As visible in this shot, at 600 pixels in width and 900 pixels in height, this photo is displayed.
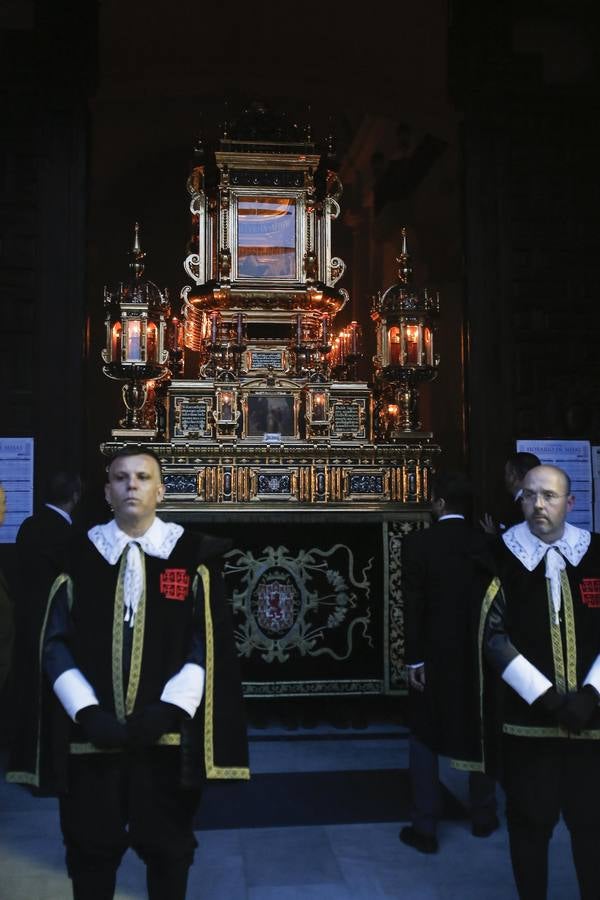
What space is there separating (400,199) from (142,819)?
9398 millimetres

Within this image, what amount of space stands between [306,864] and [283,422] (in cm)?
311

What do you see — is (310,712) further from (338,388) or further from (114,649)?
(114,649)

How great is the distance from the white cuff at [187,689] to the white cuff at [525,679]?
2.99 ft

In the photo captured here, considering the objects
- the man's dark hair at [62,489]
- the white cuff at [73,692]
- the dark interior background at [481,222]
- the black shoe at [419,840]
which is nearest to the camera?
the white cuff at [73,692]

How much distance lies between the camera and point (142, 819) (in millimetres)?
2521

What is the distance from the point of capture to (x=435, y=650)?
390cm

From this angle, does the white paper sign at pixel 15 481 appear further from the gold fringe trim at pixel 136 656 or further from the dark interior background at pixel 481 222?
the gold fringe trim at pixel 136 656

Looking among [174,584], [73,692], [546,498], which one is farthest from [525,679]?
[73,692]

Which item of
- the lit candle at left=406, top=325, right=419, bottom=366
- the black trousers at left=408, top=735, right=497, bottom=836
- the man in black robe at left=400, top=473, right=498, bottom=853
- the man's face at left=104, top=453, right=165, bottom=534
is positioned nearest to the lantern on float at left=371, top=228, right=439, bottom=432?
the lit candle at left=406, top=325, right=419, bottom=366

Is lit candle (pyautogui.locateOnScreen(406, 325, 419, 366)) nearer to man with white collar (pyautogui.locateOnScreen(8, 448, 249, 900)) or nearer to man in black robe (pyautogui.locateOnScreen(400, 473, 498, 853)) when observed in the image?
man in black robe (pyautogui.locateOnScreen(400, 473, 498, 853))

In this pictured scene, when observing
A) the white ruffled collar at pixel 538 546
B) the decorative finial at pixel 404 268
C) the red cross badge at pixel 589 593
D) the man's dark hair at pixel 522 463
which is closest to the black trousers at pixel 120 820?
the white ruffled collar at pixel 538 546

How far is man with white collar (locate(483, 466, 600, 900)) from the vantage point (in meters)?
2.68

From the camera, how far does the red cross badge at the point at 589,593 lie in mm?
2775

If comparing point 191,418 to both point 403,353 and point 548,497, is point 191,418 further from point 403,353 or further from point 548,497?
point 548,497
